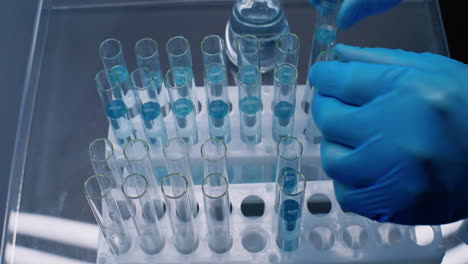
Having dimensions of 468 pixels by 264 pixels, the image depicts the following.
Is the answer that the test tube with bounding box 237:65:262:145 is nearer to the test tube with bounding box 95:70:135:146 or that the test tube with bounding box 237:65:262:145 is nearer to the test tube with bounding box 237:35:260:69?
the test tube with bounding box 237:35:260:69

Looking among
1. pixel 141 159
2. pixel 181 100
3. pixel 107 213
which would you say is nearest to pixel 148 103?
pixel 181 100

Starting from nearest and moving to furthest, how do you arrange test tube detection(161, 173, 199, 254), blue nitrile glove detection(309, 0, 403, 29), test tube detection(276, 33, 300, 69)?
test tube detection(161, 173, 199, 254) < blue nitrile glove detection(309, 0, 403, 29) < test tube detection(276, 33, 300, 69)

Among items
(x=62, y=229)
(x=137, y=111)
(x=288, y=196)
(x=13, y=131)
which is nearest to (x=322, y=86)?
(x=288, y=196)

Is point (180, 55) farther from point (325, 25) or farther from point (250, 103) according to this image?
point (325, 25)

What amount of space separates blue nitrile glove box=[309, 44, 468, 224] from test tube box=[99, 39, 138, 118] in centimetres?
54

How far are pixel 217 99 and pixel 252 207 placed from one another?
0.35 metres

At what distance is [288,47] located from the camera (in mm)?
1346

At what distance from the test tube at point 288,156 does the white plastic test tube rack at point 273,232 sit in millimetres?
118

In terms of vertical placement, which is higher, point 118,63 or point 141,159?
point 118,63

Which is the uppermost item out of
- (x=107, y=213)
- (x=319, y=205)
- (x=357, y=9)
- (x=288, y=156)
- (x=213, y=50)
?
(x=357, y=9)

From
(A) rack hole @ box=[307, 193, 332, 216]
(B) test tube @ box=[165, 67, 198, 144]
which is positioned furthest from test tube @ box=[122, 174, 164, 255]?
(A) rack hole @ box=[307, 193, 332, 216]

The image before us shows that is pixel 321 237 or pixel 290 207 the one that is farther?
pixel 321 237

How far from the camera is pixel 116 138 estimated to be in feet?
4.51

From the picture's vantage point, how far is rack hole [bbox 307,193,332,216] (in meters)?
1.43
